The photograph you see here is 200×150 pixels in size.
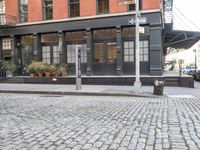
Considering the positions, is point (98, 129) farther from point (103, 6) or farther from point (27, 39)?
point (27, 39)

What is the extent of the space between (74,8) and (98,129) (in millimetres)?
19174

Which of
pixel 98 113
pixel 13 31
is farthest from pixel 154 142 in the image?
pixel 13 31

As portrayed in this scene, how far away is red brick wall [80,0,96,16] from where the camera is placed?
77.7ft

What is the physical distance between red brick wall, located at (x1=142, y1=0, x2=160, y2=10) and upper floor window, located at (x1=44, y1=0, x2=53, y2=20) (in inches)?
329

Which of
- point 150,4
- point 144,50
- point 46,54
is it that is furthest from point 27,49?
point 150,4

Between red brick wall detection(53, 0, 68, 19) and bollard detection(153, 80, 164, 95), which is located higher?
red brick wall detection(53, 0, 68, 19)

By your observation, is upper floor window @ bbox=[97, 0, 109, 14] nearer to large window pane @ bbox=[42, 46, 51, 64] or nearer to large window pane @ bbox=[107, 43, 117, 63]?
large window pane @ bbox=[107, 43, 117, 63]

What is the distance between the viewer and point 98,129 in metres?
6.93

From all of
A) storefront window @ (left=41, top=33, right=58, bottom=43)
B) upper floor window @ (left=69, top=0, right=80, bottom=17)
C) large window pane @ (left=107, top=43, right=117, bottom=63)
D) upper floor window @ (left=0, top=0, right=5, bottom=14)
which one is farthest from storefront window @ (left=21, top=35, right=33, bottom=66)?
large window pane @ (left=107, top=43, right=117, bottom=63)

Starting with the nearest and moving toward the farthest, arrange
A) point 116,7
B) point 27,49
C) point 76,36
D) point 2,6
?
point 116,7, point 76,36, point 27,49, point 2,6

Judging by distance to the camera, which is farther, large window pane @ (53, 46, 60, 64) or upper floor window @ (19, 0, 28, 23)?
upper floor window @ (19, 0, 28, 23)

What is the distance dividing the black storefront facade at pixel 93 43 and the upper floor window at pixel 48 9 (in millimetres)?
776

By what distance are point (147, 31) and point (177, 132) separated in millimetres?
16481

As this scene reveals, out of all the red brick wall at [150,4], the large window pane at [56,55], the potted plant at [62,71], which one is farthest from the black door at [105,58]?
the red brick wall at [150,4]
